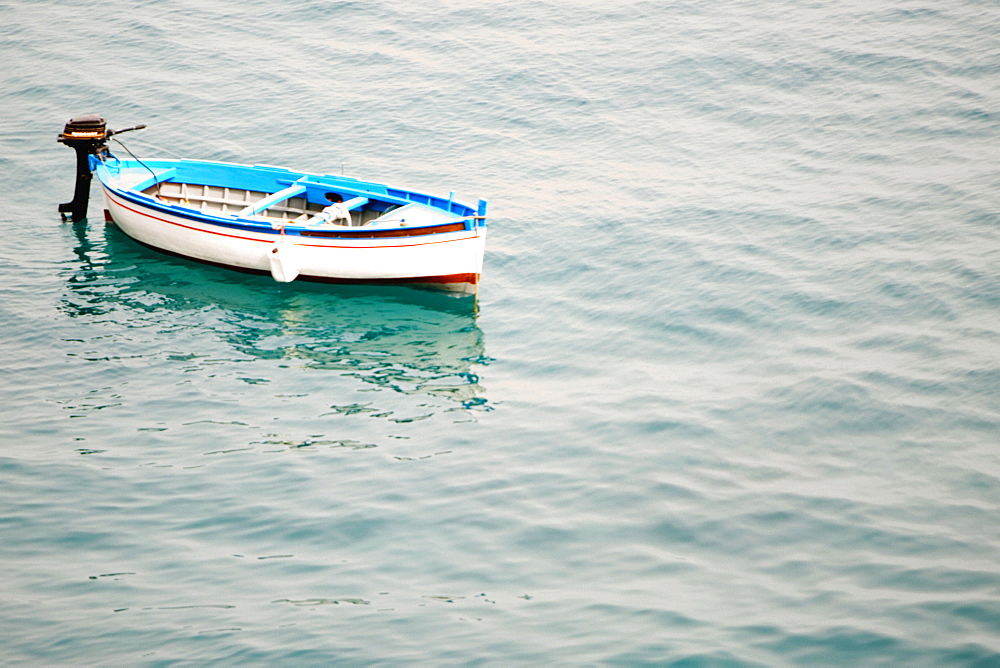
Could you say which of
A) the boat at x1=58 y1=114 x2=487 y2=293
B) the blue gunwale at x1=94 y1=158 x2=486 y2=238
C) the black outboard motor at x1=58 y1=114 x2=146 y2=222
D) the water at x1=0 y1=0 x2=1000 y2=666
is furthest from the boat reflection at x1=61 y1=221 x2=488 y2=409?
the black outboard motor at x1=58 y1=114 x2=146 y2=222

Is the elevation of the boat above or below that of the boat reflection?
above

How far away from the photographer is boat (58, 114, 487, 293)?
20.9 metres

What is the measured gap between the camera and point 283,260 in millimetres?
21266

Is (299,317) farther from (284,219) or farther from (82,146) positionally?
(82,146)

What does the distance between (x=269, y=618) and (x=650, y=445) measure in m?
6.58

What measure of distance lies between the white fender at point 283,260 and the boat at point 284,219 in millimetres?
21

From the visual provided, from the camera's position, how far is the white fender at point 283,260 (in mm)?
21266

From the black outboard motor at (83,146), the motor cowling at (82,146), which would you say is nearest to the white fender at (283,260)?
the black outboard motor at (83,146)

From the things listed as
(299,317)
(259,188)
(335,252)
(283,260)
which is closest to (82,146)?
(259,188)

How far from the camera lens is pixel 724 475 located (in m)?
15.1

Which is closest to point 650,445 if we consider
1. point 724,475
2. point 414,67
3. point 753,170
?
point 724,475

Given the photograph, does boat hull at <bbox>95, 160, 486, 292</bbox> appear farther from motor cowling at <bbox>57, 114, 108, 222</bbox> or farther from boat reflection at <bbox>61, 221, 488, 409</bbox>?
motor cowling at <bbox>57, 114, 108, 222</bbox>

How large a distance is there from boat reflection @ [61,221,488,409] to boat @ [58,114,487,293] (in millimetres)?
380

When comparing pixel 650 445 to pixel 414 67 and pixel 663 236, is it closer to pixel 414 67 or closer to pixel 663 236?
pixel 663 236
